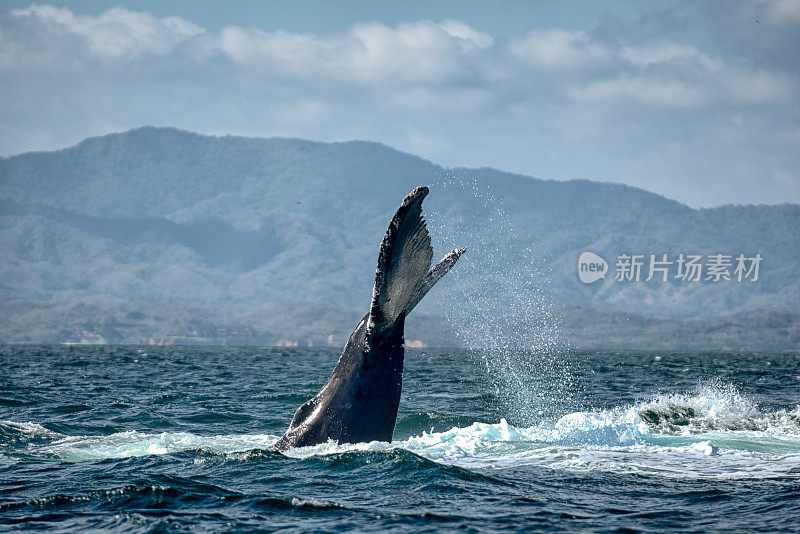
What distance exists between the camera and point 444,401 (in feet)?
74.5

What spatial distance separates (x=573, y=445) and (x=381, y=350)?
13.6 ft

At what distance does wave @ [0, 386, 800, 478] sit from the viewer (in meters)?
11.4

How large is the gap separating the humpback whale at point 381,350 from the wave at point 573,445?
292mm

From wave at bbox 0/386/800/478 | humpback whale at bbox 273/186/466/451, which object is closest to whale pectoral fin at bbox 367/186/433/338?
humpback whale at bbox 273/186/466/451

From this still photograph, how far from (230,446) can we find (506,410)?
8.46 metres

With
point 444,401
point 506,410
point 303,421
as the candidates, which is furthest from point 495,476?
point 444,401

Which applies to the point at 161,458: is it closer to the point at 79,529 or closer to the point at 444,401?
the point at 79,529

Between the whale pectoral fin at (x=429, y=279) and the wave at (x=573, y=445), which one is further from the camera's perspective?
the wave at (x=573, y=445)

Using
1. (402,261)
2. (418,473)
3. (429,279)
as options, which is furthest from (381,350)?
(418,473)

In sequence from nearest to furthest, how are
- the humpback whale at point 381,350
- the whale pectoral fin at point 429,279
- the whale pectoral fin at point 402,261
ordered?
the whale pectoral fin at point 402,261 < the humpback whale at point 381,350 < the whale pectoral fin at point 429,279

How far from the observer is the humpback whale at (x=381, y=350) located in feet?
Answer: 31.3

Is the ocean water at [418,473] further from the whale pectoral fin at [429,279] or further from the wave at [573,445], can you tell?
the whale pectoral fin at [429,279]

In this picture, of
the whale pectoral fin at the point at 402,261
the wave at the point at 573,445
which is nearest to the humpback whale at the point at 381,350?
the whale pectoral fin at the point at 402,261

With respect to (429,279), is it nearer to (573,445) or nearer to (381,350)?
(381,350)
